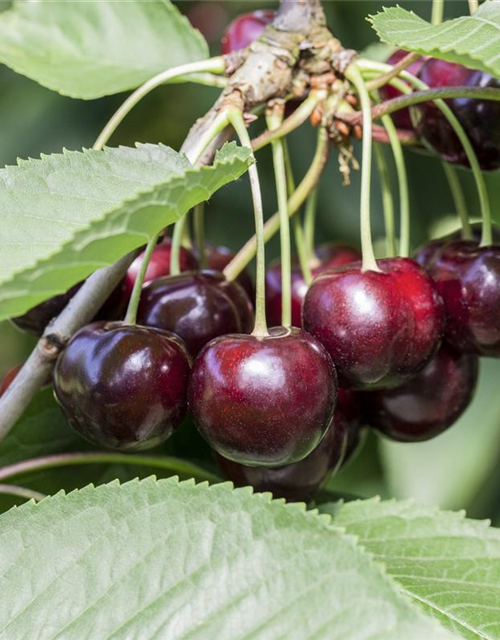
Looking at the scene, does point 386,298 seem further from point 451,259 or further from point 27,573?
point 27,573

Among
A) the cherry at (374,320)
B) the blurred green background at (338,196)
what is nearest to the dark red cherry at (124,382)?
the cherry at (374,320)

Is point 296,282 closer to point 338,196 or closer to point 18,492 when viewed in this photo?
point 18,492

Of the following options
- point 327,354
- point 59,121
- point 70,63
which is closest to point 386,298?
point 327,354

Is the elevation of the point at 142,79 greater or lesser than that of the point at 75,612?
greater

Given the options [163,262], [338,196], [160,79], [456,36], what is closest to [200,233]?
[163,262]

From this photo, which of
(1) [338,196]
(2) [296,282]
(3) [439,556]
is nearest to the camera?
(3) [439,556]
